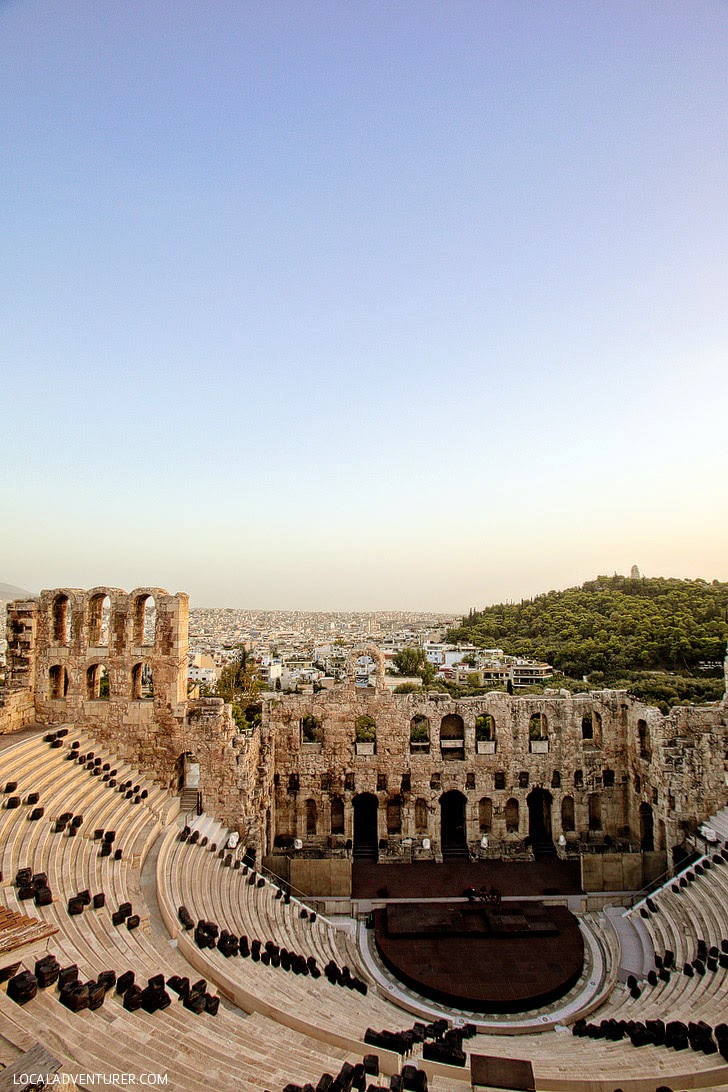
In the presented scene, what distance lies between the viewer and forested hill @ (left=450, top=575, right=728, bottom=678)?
2117 inches

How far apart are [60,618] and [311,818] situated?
50.7ft

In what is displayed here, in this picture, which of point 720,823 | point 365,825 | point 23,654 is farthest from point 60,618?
point 720,823

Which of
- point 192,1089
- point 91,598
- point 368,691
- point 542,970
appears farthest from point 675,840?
point 91,598

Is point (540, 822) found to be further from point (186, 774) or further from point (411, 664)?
point (411, 664)

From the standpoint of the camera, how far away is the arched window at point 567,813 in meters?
30.8

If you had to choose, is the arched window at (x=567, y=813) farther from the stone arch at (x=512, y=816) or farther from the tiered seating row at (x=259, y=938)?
the tiered seating row at (x=259, y=938)

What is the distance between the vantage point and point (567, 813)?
31000 millimetres

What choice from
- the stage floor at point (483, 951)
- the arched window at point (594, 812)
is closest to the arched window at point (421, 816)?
the stage floor at point (483, 951)

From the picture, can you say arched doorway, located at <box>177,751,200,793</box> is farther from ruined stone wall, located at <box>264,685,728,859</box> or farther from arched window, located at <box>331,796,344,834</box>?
arched window, located at <box>331,796,344,834</box>

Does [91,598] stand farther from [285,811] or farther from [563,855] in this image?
[563,855]

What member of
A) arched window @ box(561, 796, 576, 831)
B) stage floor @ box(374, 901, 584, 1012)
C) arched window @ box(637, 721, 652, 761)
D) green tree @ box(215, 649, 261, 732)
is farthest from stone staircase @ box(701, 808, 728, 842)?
green tree @ box(215, 649, 261, 732)

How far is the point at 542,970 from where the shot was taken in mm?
20172

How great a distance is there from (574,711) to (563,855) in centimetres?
671

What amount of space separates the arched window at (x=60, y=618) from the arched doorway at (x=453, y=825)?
19590 millimetres
